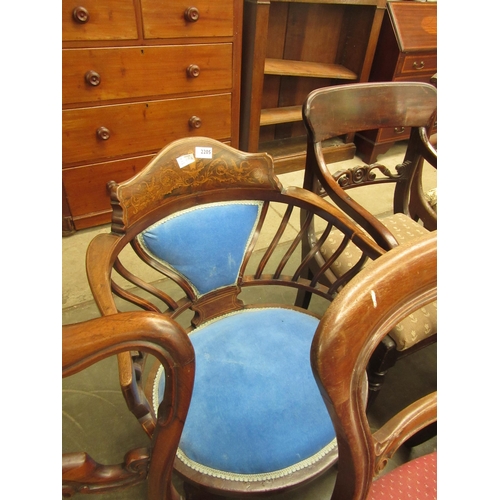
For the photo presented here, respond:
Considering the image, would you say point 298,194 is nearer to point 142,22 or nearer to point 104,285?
point 104,285

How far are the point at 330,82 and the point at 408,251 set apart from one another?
105 inches

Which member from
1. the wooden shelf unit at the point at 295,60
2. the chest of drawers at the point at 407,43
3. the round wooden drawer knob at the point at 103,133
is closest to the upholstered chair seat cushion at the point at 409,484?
the round wooden drawer knob at the point at 103,133

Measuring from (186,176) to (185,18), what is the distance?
3.91 feet

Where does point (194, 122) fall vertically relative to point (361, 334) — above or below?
above

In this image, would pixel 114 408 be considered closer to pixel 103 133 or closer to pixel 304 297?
pixel 304 297

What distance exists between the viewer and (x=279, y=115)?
243cm

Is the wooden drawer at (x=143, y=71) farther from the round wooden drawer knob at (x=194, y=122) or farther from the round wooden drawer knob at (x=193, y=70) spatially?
the round wooden drawer knob at (x=194, y=122)

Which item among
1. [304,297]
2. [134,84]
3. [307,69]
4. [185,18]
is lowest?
[304,297]

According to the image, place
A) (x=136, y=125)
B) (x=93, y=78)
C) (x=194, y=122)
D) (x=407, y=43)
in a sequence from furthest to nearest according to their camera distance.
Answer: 1. (x=407, y=43)
2. (x=194, y=122)
3. (x=136, y=125)
4. (x=93, y=78)

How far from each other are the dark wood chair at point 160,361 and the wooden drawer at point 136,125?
4.98 ft

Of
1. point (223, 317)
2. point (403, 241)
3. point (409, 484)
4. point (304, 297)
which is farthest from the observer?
point (304, 297)

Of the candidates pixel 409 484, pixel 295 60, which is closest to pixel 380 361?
pixel 409 484

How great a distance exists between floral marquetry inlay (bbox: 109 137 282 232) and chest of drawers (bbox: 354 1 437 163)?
2021 millimetres

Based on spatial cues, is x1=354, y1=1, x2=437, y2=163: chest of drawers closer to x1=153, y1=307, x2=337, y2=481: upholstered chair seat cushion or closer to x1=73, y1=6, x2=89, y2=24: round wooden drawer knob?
x1=73, y1=6, x2=89, y2=24: round wooden drawer knob
